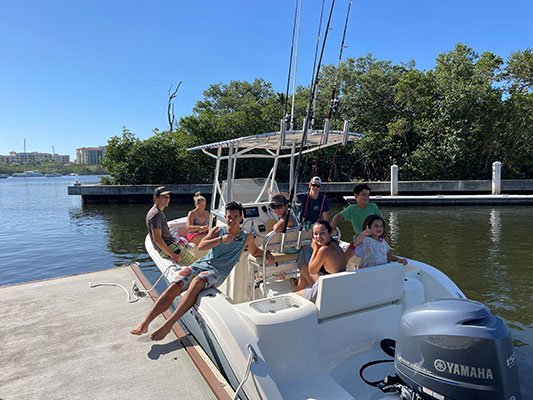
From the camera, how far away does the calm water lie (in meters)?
5.95

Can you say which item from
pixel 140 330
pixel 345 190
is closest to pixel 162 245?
pixel 140 330

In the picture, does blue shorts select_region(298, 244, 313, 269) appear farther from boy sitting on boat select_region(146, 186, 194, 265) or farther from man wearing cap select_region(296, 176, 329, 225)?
boy sitting on boat select_region(146, 186, 194, 265)

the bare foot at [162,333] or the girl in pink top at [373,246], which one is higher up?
the girl in pink top at [373,246]

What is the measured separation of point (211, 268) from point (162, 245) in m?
1.34

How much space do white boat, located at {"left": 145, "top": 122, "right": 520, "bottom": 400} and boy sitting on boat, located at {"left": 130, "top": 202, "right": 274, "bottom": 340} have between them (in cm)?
15

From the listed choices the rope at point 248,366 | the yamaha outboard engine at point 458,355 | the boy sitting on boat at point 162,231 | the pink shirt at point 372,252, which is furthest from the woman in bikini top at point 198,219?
the yamaha outboard engine at point 458,355

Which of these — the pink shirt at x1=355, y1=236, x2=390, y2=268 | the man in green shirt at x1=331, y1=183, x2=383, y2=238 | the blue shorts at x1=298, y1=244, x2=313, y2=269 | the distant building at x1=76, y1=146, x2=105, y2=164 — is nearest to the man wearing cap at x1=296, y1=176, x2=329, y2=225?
the man in green shirt at x1=331, y1=183, x2=383, y2=238

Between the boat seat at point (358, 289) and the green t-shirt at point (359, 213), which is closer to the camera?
the boat seat at point (358, 289)

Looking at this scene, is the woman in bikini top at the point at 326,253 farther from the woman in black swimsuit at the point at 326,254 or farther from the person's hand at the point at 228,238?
the person's hand at the point at 228,238

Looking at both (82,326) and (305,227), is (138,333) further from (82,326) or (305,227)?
(305,227)

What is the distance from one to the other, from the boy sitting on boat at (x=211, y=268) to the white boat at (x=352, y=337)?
15 cm

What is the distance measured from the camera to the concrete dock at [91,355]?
2.71m

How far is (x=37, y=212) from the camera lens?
18891 millimetres

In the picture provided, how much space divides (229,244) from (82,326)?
184 centimetres
